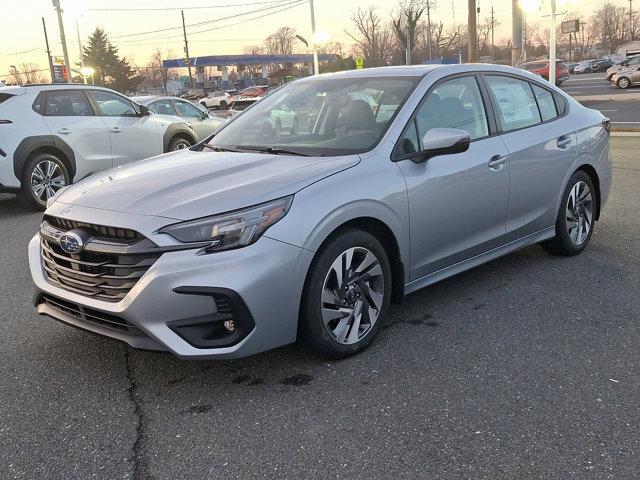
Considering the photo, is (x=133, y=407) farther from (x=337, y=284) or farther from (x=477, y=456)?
(x=477, y=456)

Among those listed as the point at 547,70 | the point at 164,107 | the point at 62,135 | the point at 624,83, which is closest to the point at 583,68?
the point at 547,70

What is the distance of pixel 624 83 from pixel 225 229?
36755 mm

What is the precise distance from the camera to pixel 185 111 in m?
13.0

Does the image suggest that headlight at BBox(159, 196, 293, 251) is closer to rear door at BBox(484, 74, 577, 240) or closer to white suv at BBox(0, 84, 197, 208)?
rear door at BBox(484, 74, 577, 240)

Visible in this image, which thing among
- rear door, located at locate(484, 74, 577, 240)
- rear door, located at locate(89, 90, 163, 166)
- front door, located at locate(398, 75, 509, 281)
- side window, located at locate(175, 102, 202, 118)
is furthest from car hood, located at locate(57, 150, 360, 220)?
side window, located at locate(175, 102, 202, 118)

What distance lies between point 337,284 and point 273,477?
1.18 meters

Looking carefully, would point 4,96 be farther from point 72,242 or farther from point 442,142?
point 442,142

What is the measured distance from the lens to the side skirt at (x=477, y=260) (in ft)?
13.2

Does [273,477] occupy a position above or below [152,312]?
below

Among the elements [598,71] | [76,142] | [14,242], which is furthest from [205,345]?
[598,71]

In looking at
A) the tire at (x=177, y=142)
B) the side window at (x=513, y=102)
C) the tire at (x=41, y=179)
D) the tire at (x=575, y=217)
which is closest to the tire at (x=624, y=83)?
the tire at (x=177, y=142)

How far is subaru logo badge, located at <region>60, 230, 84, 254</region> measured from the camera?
3195 millimetres

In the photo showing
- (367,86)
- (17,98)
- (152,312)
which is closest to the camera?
(152,312)

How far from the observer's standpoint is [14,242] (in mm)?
6828
